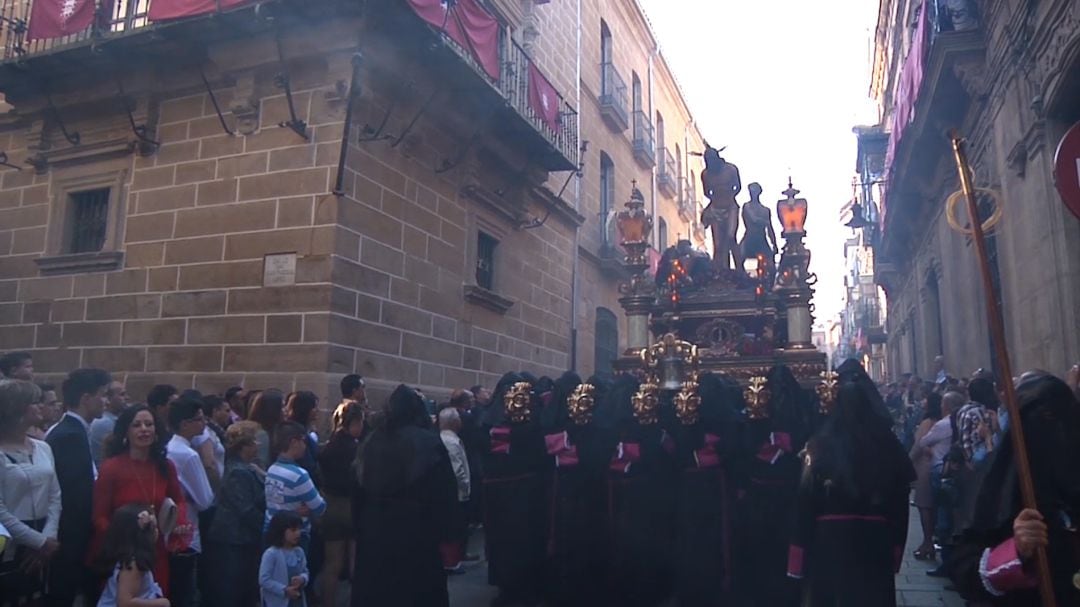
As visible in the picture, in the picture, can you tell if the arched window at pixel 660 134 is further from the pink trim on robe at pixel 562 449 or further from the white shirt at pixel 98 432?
the white shirt at pixel 98 432

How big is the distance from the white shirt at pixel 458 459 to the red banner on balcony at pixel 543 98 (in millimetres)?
6902

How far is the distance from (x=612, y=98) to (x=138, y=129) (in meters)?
10.9

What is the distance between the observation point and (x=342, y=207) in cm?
873

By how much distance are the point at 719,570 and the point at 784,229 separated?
6.52 m

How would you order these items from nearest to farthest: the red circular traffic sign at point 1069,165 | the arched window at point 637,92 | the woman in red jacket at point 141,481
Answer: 1. the red circular traffic sign at point 1069,165
2. the woman in red jacket at point 141,481
3. the arched window at point 637,92

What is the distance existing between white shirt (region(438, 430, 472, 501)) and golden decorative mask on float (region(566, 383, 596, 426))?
1446 mm

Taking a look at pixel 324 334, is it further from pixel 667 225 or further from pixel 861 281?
pixel 861 281

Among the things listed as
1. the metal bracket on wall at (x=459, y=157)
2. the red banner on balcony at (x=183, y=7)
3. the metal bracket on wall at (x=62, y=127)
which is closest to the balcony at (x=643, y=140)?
the metal bracket on wall at (x=459, y=157)

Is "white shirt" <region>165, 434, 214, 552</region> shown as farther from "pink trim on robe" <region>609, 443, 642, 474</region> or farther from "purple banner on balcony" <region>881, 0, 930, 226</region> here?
"purple banner on balcony" <region>881, 0, 930, 226</region>

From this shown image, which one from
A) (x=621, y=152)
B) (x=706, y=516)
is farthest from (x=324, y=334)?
(x=621, y=152)

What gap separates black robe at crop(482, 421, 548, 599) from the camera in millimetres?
6152

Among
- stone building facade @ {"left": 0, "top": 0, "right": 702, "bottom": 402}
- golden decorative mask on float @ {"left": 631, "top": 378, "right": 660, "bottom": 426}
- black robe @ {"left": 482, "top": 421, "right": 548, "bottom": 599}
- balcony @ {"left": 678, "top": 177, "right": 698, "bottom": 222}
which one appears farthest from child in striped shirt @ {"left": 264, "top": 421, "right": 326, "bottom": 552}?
balcony @ {"left": 678, "top": 177, "right": 698, "bottom": 222}

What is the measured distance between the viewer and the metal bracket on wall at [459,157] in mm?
10719

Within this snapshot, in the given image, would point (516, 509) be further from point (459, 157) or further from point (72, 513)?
point (459, 157)
